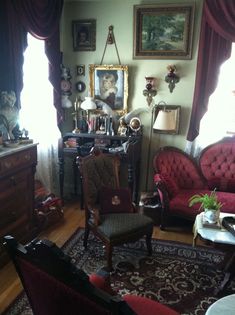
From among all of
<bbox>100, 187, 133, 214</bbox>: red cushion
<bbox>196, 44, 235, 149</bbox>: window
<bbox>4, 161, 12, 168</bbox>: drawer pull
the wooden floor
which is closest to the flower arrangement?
<bbox>4, 161, 12, 168</bbox>: drawer pull

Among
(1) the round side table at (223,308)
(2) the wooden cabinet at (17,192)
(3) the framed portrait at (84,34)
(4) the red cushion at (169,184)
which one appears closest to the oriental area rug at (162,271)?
(2) the wooden cabinet at (17,192)

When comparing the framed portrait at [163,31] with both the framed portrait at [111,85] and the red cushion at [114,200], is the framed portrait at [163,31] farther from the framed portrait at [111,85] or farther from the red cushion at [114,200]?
the red cushion at [114,200]

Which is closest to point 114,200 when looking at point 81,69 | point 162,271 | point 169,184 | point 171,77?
point 162,271

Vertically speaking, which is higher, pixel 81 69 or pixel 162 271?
pixel 81 69

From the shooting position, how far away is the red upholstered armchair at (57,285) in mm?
920

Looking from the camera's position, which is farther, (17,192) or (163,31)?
(163,31)

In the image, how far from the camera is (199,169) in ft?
12.8

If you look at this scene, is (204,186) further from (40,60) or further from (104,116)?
(40,60)

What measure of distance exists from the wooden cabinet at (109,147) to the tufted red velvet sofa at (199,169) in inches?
11.9

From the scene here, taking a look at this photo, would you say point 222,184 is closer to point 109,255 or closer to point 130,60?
point 109,255

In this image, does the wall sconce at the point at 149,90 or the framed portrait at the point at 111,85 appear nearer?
the wall sconce at the point at 149,90

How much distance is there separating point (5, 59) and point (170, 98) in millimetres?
2102

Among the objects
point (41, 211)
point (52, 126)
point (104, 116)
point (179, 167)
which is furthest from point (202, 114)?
point (41, 211)

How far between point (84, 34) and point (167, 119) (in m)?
1.66
